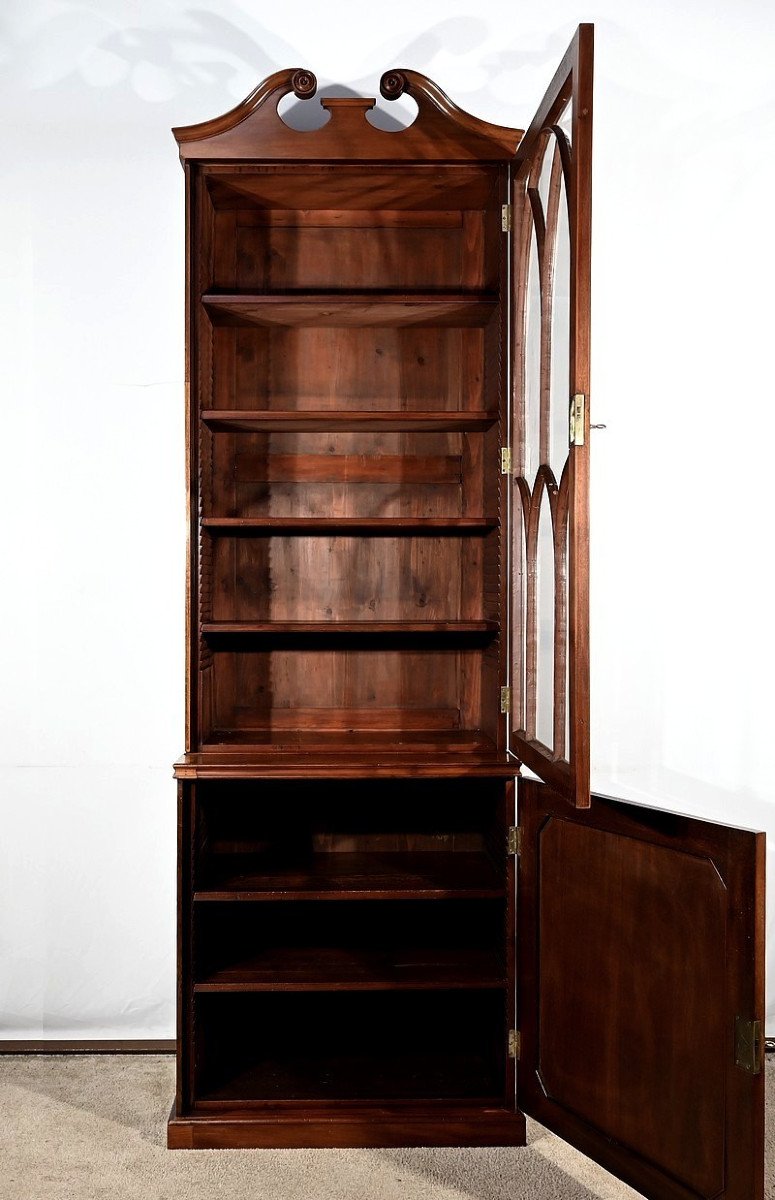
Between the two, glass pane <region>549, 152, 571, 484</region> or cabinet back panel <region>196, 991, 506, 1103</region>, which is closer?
glass pane <region>549, 152, 571, 484</region>

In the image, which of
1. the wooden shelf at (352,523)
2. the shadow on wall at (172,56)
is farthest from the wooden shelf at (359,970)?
the shadow on wall at (172,56)

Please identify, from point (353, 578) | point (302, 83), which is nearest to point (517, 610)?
point (353, 578)

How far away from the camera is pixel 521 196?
211cm

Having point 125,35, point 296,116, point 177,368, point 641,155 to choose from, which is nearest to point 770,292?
point 641,155

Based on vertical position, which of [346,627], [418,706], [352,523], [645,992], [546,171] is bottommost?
[645,992]

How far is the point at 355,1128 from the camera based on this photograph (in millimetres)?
2115

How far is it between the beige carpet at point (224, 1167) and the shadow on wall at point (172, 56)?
2.64m

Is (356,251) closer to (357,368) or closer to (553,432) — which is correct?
(357,368)

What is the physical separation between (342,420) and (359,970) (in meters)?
1.34

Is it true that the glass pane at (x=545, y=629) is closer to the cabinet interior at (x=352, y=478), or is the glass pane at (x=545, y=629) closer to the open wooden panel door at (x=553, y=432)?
the open wooden panel door at (x=553, y=432)

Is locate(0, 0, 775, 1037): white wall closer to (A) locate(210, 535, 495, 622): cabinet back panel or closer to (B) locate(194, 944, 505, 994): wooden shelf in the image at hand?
(A) locate(210, 535, 495, 622): cabinet back panel

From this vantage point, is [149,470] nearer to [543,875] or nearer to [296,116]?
[296,116]

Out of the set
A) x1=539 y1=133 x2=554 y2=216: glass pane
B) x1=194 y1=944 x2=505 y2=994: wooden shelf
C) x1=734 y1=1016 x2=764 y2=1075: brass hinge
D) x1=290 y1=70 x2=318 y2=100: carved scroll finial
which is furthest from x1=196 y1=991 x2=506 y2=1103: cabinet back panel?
x1=290 y1=70 x2=318 y2=100: carved scroll finial

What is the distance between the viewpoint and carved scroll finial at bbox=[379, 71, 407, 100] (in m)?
2.10
